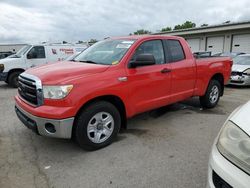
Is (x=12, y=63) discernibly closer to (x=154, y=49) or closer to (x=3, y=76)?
(x=3, y=76)

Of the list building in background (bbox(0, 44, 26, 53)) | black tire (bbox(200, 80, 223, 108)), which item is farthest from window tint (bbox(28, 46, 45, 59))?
building in background (bbox(0, 44, 26, 53))

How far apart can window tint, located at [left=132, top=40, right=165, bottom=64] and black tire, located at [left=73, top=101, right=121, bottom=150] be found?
1.28 meters

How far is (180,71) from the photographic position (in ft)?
16.0

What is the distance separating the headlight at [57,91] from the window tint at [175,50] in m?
2.44

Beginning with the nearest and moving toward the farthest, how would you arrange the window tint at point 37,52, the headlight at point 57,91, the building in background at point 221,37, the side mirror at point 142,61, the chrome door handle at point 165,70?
the headlight at point 57,91
the side mirror at point 142,61
the chrome door handle at point 165,70
the window tint at point 37,52
the building in background at point 221,37

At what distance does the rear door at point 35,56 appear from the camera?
1073 cm

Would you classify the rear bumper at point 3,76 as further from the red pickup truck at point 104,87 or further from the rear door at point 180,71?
the rear door at point 180,71

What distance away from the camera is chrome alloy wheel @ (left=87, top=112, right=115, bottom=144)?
359 centimetres

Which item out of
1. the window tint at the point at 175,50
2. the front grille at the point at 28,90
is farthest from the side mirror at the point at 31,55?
the window tint at the point at 175,50

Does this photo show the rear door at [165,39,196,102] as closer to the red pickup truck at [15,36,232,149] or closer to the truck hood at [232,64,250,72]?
the red pickup truck at [15,36,232,149]

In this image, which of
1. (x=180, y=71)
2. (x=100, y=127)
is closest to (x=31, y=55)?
(x=180, y=71)

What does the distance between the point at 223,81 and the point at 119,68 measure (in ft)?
12.3

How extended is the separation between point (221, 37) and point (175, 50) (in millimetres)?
21187

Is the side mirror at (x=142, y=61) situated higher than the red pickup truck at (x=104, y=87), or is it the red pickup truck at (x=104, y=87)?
the side mirror at (x=142, y=61)
